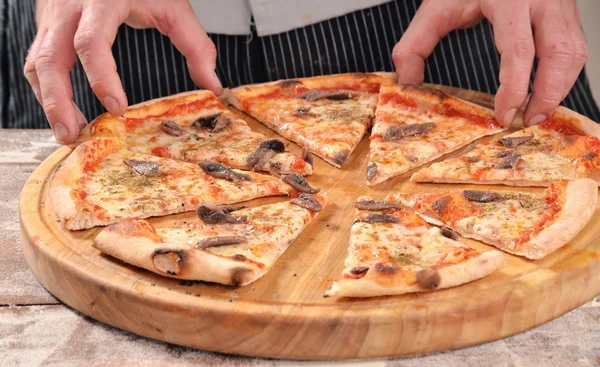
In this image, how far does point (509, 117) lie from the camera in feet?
12.7

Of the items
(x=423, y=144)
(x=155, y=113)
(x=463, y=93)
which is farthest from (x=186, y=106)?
(x=463, y=93)

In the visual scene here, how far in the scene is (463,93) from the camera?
4.50 metres

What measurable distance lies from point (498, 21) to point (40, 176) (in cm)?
231


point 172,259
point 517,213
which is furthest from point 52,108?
point 517,213

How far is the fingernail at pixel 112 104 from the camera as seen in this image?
3.44 metres

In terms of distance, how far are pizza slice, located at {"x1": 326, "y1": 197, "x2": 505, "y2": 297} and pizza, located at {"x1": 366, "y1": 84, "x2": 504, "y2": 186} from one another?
0.50 metres

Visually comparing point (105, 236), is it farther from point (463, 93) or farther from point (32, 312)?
point (463, 93)

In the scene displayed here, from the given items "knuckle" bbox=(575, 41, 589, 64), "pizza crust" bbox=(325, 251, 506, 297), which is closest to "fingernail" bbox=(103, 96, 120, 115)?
"pizza crust" bbox=(325, 251, 506, 297)

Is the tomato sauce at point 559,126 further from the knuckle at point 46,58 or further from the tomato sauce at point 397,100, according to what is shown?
the knuckle at point 46,58

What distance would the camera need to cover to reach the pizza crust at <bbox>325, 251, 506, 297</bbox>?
2428 millimetres

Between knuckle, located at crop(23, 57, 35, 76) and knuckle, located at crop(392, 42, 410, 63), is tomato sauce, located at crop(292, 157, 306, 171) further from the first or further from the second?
knuckle, located at crop(23, 57, 35, 76)

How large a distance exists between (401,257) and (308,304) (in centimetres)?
46

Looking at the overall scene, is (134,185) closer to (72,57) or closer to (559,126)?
(72,57)

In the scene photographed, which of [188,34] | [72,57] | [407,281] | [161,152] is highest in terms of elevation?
[72,57]
